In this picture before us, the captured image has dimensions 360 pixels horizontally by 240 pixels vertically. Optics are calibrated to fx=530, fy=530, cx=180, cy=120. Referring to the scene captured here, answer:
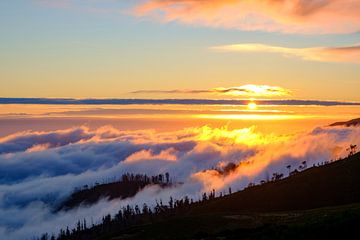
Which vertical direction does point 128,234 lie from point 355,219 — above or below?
below

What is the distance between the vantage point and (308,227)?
83500 mm

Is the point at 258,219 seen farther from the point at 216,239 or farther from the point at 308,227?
the point at 308,227

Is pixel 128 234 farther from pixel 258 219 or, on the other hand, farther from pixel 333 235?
pixel 333 235

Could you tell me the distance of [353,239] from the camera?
236ft

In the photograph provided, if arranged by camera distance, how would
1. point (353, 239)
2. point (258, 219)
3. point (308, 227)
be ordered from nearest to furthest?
point (353, 239) < point (308, 227) < point (258, 219)

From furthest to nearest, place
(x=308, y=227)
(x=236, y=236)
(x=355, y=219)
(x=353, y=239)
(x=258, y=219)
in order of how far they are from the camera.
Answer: (x=258, y=219), (x=236, y=236), (x=308, y=227), (x=355, y=219), (x=353, y=239)

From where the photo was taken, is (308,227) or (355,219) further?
(308,227)

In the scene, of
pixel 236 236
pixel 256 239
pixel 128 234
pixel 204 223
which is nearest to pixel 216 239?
pixel 236 236

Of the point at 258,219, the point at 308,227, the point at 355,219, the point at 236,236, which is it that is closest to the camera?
the point at 355,219

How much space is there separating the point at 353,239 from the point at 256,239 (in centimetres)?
1887

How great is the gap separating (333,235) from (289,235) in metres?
7.58

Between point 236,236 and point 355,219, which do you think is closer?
point 355,219

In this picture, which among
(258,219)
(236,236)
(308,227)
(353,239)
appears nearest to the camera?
(353,239)

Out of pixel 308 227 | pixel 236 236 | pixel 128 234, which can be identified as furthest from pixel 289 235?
pixel 128 234
